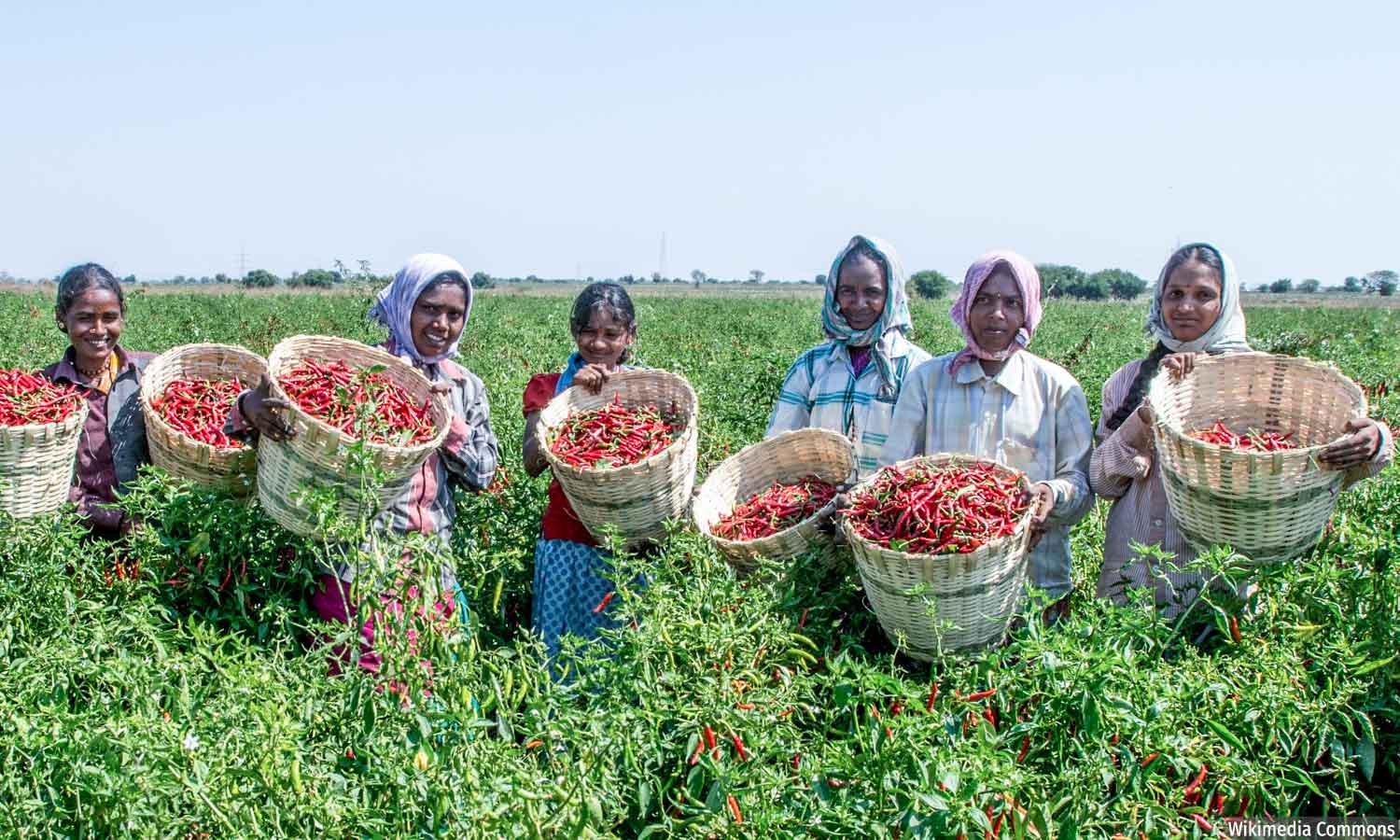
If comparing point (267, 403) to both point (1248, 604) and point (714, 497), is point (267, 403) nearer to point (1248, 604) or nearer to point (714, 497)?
point (714, 497)

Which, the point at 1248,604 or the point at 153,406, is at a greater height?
the point at 153,406

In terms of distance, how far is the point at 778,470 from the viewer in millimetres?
4223

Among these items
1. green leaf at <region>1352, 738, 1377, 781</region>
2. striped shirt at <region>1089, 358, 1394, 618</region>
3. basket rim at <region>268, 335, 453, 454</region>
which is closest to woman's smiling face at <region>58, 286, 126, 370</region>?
basket rim at <region>268, 335, 453, 454</region>

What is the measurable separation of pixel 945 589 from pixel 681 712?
94 centimetres

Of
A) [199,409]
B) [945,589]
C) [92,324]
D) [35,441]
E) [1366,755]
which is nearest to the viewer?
[1366,755]

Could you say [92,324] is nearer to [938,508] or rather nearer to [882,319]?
[882,319]

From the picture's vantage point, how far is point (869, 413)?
169 inches

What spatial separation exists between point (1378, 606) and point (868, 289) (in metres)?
2.01

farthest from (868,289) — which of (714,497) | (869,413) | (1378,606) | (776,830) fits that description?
(776,830)

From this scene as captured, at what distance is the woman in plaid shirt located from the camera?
420 centimetres

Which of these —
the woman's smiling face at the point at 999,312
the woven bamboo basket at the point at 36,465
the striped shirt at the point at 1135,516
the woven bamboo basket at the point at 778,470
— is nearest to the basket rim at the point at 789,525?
the woven bamboo basket at the point at 778,470

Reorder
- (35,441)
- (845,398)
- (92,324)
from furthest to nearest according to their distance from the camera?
(845,398)
(92,324)
(35,441)

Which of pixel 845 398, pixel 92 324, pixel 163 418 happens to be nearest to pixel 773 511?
pixel 845 398

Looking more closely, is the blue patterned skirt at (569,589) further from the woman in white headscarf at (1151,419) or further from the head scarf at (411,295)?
the woman in white headscarf at (1151,419)
